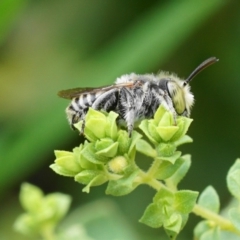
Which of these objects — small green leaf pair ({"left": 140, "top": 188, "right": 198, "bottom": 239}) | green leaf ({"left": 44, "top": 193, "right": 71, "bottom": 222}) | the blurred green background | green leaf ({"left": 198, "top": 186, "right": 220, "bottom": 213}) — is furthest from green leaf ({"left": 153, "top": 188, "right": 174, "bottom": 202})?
the blurred green background

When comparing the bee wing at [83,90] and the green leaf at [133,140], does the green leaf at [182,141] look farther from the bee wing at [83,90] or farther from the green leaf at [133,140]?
the bee wing at [83,90]

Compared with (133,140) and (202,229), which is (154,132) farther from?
(202,229)

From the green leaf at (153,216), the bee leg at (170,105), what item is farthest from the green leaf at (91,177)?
the bee leg at (170,105)

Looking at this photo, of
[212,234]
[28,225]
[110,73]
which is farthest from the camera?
[110,73]

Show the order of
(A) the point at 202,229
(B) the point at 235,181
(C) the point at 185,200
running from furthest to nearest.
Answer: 1. (A) the point at 202,229
2. (B) the point at 235,181
3. (C) the point at 185,200

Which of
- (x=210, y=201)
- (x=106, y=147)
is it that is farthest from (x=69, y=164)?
(x=210, y=201)

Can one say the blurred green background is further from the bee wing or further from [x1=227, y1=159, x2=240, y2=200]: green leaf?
[x1=227, y1=159, x2=240, y2=200]: green leaf

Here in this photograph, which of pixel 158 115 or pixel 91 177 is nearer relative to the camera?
pixel 91 177
